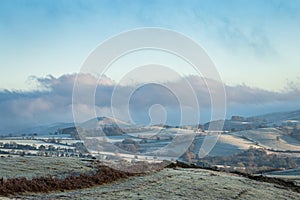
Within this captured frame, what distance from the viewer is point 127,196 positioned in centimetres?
3073

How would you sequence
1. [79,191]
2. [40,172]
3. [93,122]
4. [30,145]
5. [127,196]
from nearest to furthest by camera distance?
[127,196], [79,191], [40,172], [93,122], [30,145]

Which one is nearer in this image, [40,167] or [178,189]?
[178,189]

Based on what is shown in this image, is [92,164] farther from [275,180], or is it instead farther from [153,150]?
[153,150]

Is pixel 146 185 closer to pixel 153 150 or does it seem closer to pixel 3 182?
pixel 3 182

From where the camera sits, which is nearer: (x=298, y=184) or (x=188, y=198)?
(x=188, y=198)

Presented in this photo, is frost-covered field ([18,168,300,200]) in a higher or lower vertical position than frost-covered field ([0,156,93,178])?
lower

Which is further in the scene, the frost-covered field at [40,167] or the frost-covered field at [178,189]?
the frost-covered field at [40,167]

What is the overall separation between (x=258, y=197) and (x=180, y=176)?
869cm

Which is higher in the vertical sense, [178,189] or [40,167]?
[40,167]

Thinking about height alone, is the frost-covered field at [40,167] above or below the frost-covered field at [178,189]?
above

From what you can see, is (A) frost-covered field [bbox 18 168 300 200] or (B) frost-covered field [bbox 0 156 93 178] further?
(B) frost-covered field [bbox 0 156 93 178]

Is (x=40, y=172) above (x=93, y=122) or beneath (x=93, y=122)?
beneath

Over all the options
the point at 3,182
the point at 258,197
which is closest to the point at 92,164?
the point at 3,182

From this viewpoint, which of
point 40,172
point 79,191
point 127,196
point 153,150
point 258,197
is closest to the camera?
point 127,196
